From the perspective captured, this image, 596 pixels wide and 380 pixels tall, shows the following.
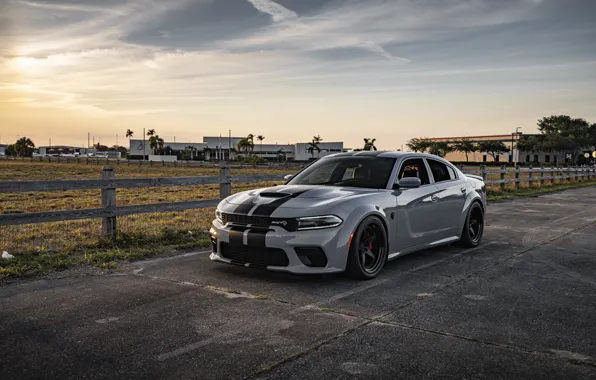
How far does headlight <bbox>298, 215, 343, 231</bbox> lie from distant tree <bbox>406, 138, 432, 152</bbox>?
114313mm

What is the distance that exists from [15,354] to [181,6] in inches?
476

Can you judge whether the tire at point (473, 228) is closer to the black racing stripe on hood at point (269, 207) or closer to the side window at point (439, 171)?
the side window at point (439, 171)

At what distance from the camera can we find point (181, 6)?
1397 cm

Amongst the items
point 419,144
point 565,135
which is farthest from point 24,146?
point 565,135

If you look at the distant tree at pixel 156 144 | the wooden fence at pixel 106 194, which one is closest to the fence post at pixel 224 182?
the wooden fence at pixel 106 194

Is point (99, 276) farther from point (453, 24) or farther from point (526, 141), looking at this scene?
point (526, 141)

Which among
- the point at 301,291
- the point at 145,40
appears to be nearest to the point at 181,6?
the point at 145,40

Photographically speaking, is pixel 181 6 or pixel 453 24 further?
pixel 453 24

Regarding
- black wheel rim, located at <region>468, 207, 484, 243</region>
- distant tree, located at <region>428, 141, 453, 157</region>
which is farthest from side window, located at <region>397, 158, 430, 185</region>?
distant tree, located at <region>428, 141, 453, 157</region>

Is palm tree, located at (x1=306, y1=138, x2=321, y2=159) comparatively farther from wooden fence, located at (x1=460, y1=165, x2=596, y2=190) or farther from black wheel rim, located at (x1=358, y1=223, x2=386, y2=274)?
black wheel rim, located at (x1=358, y1=223, x2=386, y2=274)

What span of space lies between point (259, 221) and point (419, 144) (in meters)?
118

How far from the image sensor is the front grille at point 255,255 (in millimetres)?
5441

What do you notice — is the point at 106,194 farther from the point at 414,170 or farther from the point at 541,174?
the point at 541,174

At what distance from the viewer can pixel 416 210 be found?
6.68 meters
